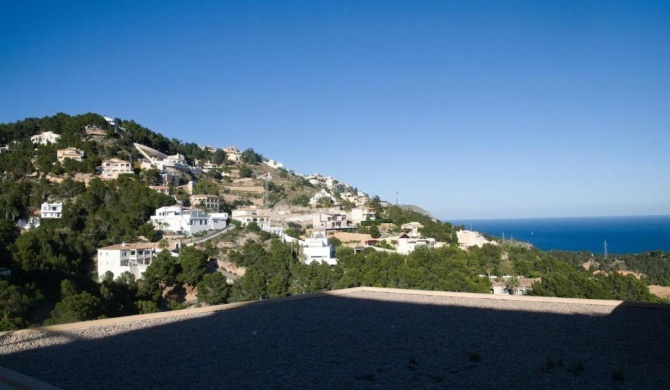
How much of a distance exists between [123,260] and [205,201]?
17.7 m

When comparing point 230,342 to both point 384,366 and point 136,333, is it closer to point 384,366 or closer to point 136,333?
point 136,333

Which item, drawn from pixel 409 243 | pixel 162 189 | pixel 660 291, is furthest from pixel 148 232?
pixel 660 291

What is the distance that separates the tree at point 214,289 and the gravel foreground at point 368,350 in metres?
17.2

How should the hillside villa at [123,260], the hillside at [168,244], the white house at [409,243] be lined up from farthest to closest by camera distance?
1. the white house at [409,243]
2. the hillside villa at [123,260]
3. the hillside at [168,244]

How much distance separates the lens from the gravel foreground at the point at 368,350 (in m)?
4.62

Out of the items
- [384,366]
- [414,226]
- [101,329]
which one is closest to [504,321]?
[384,366]

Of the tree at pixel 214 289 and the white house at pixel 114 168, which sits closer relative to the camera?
the tree at pixel 214 289

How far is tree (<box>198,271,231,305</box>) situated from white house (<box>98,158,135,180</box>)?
2541cm

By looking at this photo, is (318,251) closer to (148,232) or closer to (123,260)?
(123,260)

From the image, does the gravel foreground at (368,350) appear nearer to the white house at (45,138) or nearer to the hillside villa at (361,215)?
the hillside villa at (361,215)

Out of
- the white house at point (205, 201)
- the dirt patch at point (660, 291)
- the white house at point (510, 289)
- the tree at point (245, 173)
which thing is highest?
the tree at point (245, 173)

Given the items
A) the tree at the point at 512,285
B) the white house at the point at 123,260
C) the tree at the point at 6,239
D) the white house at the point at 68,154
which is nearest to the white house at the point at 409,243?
the tree at the point at 512,285

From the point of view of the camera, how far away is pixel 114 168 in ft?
155

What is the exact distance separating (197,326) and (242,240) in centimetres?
2935
